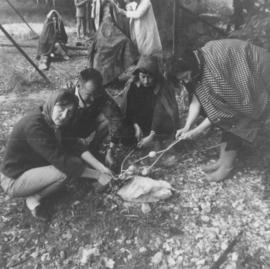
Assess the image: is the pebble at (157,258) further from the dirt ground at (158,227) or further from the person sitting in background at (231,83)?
the person sitting in background at (231,83)

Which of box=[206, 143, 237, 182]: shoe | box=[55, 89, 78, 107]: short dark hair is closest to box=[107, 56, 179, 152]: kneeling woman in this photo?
box=[206, 143, 237, 182]: shoe

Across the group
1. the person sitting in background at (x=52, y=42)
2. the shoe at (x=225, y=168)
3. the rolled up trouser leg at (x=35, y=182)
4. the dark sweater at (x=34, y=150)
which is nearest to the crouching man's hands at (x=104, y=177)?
the dark sweater at (x=34, y=150)

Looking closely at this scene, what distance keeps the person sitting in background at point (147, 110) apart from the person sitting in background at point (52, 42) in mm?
4146

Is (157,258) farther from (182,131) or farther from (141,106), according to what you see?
(141,106)

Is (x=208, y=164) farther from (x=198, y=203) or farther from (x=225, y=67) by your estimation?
(x=225, y=67)

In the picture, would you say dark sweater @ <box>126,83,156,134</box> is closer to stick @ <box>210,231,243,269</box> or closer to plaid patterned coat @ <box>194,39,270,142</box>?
plaid patterned coat @ <box>194,39,270,142</box>

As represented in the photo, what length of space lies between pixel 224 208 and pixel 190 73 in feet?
4.78

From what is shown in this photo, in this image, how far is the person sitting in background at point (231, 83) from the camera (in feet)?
10.8

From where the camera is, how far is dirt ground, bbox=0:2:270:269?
9.43ft

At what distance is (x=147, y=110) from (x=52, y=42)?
4.73 meters

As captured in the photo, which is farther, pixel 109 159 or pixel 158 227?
pixel 109 159

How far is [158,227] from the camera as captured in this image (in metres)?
3.15

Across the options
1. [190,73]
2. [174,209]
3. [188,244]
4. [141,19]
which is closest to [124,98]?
[190,73]

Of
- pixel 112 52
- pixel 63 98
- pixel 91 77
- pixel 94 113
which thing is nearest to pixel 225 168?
pixel 94 113
